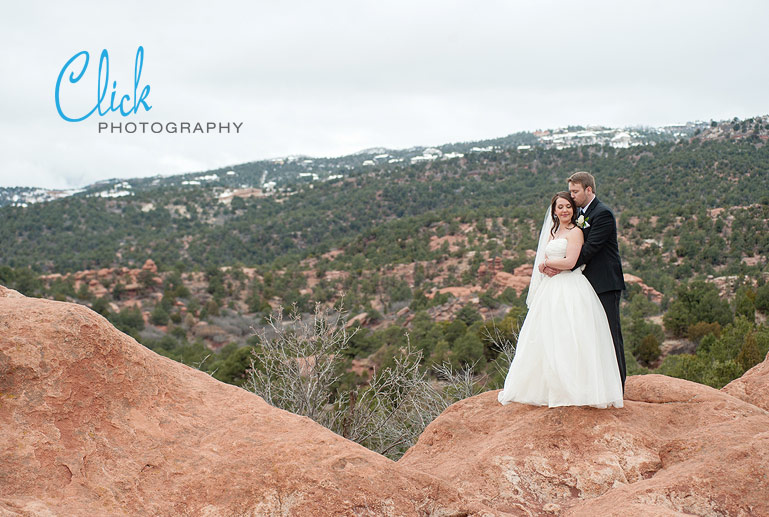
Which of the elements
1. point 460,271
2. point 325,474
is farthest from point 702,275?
point 325,474

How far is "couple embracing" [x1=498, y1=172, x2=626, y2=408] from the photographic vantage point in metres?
4.49

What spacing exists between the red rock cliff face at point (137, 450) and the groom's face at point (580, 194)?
266 cm

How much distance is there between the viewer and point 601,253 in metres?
4.72

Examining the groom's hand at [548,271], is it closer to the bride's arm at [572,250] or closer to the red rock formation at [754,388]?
the bride's arm at [572,250]

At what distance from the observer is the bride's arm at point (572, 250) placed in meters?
4.64

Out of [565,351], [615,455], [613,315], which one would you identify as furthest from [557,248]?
[615,455]

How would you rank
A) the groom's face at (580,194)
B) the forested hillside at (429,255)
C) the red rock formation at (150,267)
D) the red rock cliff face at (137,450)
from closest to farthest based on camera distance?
the red rock cliff face at (137,450)
the groom's face at (580,194)
the forested hillside at (429,255)
the red rock formation at (150,267)

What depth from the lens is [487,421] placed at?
4.81 meters

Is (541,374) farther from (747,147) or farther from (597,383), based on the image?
(747,147)

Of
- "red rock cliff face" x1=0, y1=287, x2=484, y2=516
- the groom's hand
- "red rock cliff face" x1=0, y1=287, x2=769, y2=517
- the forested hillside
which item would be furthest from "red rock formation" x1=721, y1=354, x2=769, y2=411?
the forested hillside

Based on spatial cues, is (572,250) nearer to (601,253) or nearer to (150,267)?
(601,253)

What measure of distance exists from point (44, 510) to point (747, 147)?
5904 cm

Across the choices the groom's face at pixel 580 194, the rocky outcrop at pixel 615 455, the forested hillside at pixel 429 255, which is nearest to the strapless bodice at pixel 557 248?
the groom's face at pixel 580 194

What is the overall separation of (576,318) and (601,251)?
24.4 inches
